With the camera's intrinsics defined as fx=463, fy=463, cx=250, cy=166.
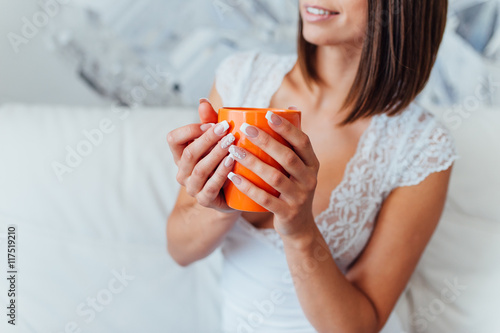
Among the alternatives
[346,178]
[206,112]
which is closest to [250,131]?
[206,112]

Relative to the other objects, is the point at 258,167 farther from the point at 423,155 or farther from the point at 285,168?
the point at 423,155

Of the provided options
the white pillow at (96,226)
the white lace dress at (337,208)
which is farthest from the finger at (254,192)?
the white pillow at (96,226)

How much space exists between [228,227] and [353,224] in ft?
0.98

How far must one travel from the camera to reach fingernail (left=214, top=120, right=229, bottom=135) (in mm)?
659

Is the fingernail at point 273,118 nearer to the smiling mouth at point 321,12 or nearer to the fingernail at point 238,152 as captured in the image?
the fingernail at point 238,152

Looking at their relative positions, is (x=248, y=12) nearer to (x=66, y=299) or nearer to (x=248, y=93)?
(x=248, y=93)

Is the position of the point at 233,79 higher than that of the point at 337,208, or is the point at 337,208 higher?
the point at 233,79

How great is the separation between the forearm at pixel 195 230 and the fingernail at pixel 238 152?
9.9 inches

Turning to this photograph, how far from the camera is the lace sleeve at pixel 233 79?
43.2 inches

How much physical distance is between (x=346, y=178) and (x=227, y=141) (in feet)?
1.50

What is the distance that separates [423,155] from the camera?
104cm

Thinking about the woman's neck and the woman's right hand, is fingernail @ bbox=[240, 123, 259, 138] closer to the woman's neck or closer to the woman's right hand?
the woman's right hand

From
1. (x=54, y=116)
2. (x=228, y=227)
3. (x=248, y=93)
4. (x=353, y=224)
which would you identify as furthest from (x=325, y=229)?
(x=54, y=116)

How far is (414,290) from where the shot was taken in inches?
55.4
